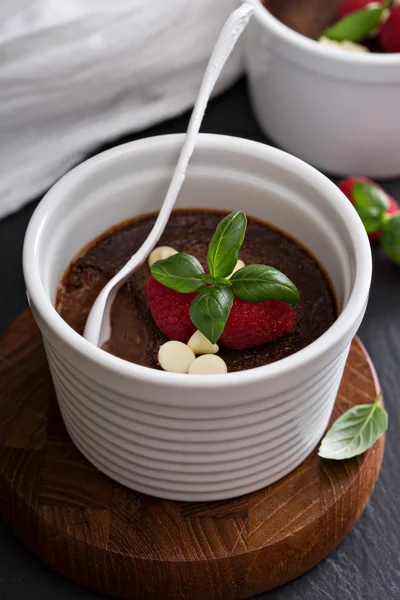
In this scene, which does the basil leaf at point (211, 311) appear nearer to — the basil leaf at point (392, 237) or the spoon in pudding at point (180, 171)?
the spoon in pudding at point (180, 171)

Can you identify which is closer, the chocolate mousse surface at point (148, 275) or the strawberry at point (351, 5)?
the chocolate mousse surface at point (148, 275)

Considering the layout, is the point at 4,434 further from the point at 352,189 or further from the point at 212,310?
the point at 352,189

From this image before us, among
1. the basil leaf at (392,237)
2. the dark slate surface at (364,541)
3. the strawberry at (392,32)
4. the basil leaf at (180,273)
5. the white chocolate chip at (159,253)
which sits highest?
the basil leaf at (180,273)

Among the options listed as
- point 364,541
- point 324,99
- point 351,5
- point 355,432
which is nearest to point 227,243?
point 355,432

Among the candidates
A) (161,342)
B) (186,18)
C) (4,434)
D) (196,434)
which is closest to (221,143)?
(161,342)

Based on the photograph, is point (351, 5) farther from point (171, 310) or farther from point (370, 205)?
point (171, 310)

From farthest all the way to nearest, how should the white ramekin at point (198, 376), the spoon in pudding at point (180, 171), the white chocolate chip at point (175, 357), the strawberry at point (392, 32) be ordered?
the strawberry at point (392, 32), the spoon in pudding at point (180, 171), the white chocolate chip at point (175, 357), the white ramekin at point (198, 376)

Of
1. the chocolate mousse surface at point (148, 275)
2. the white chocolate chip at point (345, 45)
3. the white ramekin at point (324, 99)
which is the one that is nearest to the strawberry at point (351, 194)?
the white ramekin at point (324, 99)
